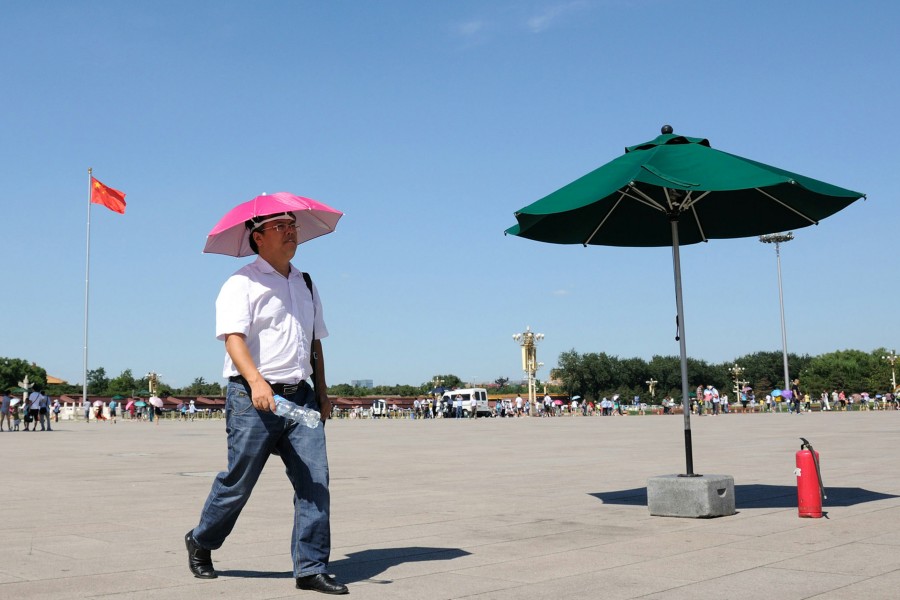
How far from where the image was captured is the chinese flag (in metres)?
51.3

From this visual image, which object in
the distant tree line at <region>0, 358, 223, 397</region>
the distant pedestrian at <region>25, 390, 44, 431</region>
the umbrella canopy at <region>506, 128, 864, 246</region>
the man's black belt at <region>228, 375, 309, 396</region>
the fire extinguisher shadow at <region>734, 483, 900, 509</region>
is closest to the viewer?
the man's black belt at <region>228, 375, 309, 396</region>

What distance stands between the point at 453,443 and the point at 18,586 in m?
17.0

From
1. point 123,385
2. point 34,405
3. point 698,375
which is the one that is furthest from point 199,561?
point 123,385

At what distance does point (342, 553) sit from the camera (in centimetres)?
605

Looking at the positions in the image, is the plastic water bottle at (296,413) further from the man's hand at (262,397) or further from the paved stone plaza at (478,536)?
the paved stone plaza at (478,536)

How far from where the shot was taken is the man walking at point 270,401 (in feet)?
15.6

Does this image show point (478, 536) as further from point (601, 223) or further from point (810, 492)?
point (601, 223)

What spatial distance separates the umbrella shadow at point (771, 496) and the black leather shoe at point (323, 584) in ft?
14.8

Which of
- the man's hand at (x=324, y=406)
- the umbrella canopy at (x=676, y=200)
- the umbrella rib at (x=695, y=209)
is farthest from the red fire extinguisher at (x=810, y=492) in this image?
the man's hand at (x=324, y=406)

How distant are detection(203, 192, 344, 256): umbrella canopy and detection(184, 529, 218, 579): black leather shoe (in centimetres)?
164

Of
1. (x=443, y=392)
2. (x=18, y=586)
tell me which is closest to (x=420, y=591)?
(x=18, y=586)

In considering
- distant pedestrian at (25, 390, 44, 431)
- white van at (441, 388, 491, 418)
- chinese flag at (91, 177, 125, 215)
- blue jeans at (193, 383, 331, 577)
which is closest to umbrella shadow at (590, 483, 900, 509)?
blue jeans at (193, 383, 331, 577)

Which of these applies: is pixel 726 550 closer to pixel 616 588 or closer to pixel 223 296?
pixel 616 588

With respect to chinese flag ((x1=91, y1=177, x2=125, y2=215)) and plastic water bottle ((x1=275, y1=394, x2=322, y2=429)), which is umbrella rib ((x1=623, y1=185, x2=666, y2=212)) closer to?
plastic water bottle ((x1=275, y1=394, x2=322, y2=429))
